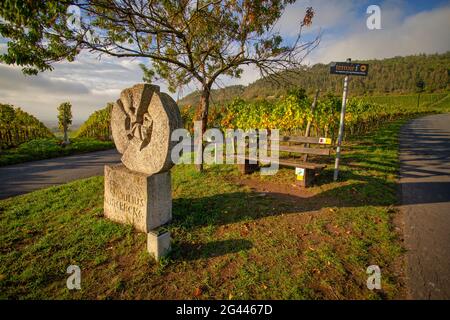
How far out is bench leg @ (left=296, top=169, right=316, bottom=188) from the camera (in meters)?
6.54

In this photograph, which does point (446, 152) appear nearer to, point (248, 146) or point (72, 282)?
point (248, 146)

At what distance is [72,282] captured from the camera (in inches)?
123

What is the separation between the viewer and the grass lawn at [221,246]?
2.96 m

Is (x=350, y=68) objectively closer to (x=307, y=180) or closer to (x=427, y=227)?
(x=307, y=180)

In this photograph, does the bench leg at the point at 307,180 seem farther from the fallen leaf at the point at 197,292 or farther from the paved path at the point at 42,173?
the paved path at the point at 42,173

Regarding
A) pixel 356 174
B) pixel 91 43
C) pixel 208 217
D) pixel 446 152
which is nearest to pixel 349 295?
pixel 208 217

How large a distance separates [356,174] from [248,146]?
3.61 m

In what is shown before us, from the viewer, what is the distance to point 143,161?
4352mm

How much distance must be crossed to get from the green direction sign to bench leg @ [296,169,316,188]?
2.79m

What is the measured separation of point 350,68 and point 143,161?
18.7 ft

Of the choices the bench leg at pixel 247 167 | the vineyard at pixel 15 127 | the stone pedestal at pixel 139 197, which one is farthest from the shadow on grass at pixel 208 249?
the vineyard at pixel 15 127

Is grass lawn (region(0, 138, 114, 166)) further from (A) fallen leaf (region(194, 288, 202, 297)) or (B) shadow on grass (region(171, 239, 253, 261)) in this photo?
(A) fallen leaf (region(194, 288, 202, 297))

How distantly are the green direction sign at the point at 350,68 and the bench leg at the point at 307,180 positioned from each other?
279 centimetres
